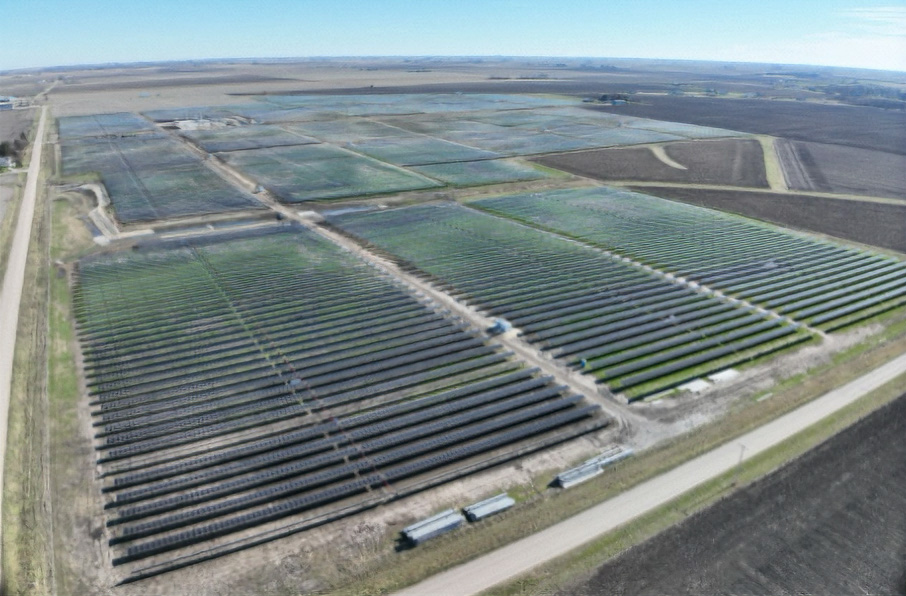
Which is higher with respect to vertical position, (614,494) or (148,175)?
(148,175)

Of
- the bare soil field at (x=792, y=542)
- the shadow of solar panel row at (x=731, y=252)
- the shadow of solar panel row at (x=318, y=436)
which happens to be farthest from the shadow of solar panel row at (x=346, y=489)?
the shadow of solar panel row at (x=731, y=252)

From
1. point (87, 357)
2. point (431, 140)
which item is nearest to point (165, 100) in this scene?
point (431, 140)

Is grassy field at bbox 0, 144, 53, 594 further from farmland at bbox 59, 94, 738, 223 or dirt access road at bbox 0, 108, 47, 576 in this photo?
farmland at bbox 59, 94, 738, 223

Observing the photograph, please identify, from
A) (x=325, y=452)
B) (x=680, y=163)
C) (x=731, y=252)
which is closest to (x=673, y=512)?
(x=325, y=452)

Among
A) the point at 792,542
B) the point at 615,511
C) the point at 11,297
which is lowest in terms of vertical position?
the point at 792,542

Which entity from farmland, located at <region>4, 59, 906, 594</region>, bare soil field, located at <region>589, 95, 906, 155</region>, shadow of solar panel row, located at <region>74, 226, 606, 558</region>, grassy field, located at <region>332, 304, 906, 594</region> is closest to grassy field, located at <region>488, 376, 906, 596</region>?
grassy field, located at <region>332, 304, 906, 594</region>

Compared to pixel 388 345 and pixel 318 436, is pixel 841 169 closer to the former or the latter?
pixel 388 345
